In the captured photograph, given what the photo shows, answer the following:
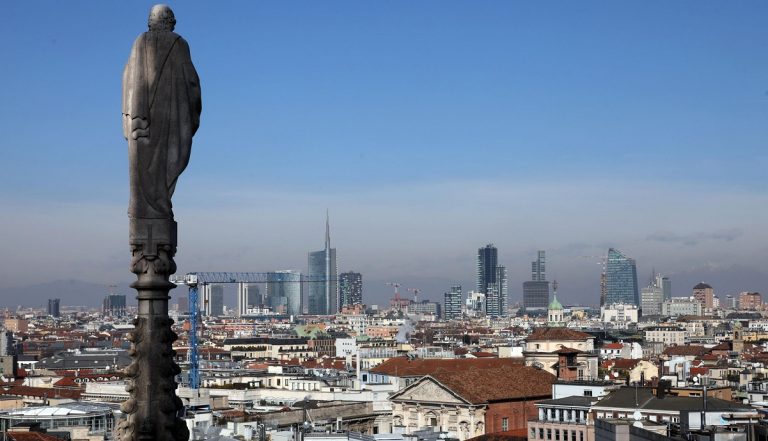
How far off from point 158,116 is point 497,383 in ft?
252

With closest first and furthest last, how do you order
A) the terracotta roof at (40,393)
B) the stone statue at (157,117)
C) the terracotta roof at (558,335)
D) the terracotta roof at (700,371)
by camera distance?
the stone statue at (157,117)
the terracotta roof at (40,393)
the terracotta roof at (700,371)
the terracotta roof at (558,335)

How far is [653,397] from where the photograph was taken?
62.8 m

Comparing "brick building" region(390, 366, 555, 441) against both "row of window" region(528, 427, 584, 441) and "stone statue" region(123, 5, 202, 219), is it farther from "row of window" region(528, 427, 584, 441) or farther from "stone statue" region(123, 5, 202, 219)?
"stone statue" region(123, 5, 202, 219)

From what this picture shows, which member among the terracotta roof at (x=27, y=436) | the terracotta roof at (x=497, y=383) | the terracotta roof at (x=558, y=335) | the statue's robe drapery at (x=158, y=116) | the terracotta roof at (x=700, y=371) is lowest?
the terracotta roof at (x=700, y=371)

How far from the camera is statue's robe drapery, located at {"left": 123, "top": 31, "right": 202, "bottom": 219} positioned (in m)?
8.23

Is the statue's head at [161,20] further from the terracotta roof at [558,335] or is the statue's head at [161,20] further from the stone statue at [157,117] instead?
the terracotta roof at [558,335]

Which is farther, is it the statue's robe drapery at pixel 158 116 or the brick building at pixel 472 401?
the brick building at pixel 472 401

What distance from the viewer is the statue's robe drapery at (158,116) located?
324 inches

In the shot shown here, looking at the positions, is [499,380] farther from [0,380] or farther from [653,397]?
[0,380]

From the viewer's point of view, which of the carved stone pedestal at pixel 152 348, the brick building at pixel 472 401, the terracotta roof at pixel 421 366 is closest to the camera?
the carved stone pedestal at pixel 152 348

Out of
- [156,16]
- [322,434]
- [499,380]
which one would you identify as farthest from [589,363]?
[156,16]

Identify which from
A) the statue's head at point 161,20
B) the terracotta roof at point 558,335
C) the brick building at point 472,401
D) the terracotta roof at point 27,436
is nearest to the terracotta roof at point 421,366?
the brick building at point 472,401

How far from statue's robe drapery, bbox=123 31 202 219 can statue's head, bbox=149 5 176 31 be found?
0.45 ft

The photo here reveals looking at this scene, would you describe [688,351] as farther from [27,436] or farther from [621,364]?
[27,436]
